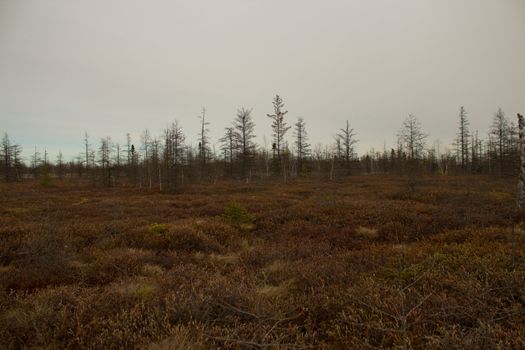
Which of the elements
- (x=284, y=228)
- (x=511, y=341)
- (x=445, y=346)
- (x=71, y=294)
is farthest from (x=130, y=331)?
(x=284, y=228)

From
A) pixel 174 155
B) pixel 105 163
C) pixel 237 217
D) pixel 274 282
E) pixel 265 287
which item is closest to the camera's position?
pixel 265 287

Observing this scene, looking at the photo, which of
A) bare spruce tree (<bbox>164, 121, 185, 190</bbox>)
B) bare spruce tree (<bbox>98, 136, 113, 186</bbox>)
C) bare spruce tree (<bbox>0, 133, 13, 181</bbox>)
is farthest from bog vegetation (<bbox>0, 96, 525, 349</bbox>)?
bare spruce tree (<bbox>0, 133, 13, 181</bbox>)

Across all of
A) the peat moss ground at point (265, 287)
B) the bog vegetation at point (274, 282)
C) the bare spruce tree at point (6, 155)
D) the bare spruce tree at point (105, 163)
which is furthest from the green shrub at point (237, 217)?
the bare spruce tree at point (6, 155)

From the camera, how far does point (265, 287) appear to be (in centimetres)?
512

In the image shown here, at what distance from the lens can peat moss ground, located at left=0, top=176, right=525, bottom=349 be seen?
11.2 feet

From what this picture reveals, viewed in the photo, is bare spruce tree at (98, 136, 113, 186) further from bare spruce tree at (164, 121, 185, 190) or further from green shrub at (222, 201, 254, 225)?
green shrub at (222, 201, 254, 225)

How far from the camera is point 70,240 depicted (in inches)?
334

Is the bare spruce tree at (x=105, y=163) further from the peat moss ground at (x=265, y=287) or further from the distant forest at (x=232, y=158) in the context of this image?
the peat moss ground at (x=265, y=287)

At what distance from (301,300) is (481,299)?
8.80 ft

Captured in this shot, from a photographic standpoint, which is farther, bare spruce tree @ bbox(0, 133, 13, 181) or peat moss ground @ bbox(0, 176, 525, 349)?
bare spruce tree @ bbox(0, 133, 13, 181)

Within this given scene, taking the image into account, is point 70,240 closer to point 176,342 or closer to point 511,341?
point 176,342

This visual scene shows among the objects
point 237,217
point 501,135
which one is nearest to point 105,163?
point 237,217

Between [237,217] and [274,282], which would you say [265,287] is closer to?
[274,282]

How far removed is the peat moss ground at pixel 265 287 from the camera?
341 centimetres
